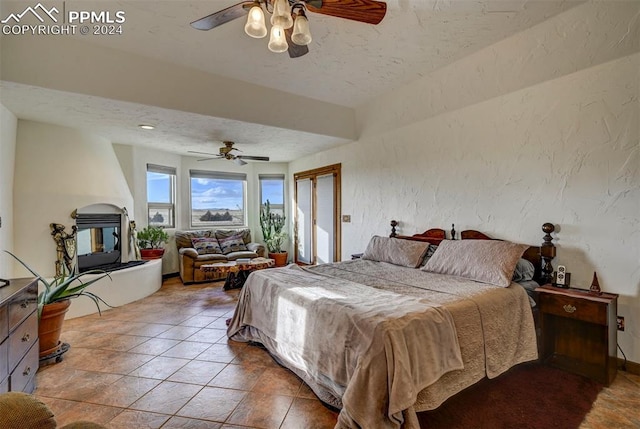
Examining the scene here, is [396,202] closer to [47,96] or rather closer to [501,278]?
[501,278]

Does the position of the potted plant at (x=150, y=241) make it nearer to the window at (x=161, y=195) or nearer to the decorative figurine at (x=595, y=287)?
the window at (x=161, y=195)

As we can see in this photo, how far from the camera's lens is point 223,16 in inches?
72.9

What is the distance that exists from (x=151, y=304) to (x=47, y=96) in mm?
2688

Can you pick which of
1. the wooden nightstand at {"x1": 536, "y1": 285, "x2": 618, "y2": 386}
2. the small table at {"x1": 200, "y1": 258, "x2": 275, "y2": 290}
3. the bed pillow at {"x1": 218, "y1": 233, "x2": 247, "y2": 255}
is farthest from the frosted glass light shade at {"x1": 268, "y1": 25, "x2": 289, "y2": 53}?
the bed pillow at {"x1": 218, "y1": 233, "x2": 247, "y2": 255}

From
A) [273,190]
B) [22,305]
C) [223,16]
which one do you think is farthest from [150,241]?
[223,16]

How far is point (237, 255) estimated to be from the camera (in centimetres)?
554

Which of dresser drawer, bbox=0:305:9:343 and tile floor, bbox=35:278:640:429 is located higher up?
dresser drawer, bbox=0:305:9:343

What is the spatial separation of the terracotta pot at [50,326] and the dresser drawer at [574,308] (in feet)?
13.3

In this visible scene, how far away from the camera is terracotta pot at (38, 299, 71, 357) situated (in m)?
2.45

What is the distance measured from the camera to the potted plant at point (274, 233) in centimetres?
635

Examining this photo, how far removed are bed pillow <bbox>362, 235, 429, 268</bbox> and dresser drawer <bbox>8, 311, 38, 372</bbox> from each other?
3152mm

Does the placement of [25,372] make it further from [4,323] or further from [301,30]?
[301,30]

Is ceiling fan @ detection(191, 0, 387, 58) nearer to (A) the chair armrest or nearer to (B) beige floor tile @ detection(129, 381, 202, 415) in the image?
(B) beige floor tile @ detection(129, 381, 202, 415)

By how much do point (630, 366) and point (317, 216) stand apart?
175 inches
